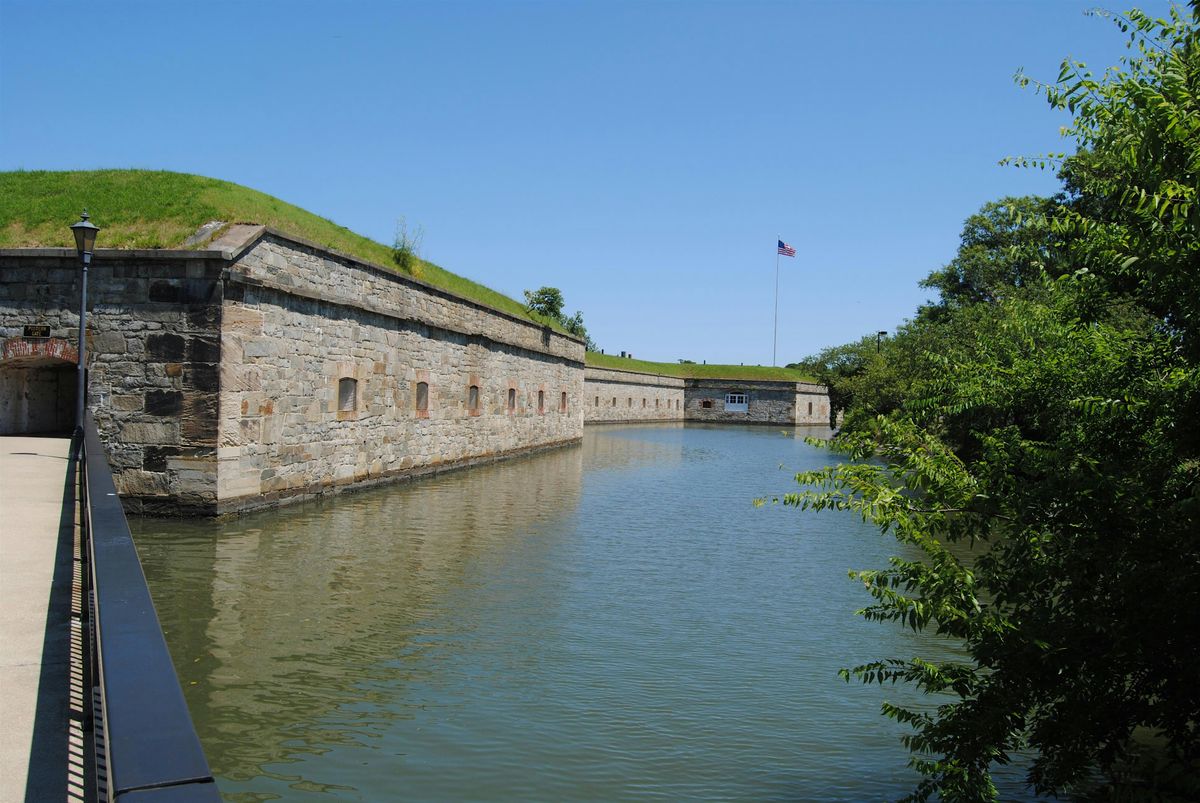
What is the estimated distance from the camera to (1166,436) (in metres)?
4.20

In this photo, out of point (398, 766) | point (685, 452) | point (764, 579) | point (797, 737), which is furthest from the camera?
point (685, 452)

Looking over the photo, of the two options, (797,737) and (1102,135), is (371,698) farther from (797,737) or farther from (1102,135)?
(1102,135)

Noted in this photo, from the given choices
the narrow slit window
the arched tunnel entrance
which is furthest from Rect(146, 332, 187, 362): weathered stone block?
the narrow slit window

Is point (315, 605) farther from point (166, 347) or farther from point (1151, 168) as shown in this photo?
point (1151, 168)

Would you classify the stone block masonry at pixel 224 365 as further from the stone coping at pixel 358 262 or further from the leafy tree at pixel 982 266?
the leafy tree at pixel 982 266

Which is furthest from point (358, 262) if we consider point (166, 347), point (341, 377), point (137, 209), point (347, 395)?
point (166, 347)

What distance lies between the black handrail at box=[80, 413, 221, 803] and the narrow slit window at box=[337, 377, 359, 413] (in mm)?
11792

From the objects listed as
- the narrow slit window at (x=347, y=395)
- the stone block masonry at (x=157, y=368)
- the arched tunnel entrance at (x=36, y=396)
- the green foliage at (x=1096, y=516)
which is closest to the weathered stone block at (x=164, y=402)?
the stone block masonry at (x=157, y=368)

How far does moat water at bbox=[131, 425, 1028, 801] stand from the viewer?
4.70m

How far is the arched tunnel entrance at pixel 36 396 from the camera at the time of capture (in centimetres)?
1319

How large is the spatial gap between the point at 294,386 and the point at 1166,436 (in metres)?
11.0

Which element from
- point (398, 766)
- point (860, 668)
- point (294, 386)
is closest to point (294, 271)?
point (294, 386)

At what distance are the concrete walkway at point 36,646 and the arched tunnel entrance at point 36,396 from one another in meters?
5.96

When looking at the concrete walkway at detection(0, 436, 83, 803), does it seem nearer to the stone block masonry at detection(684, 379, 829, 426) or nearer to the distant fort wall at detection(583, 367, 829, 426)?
the distant fort wall at detection(583, 367, 829, 426)
